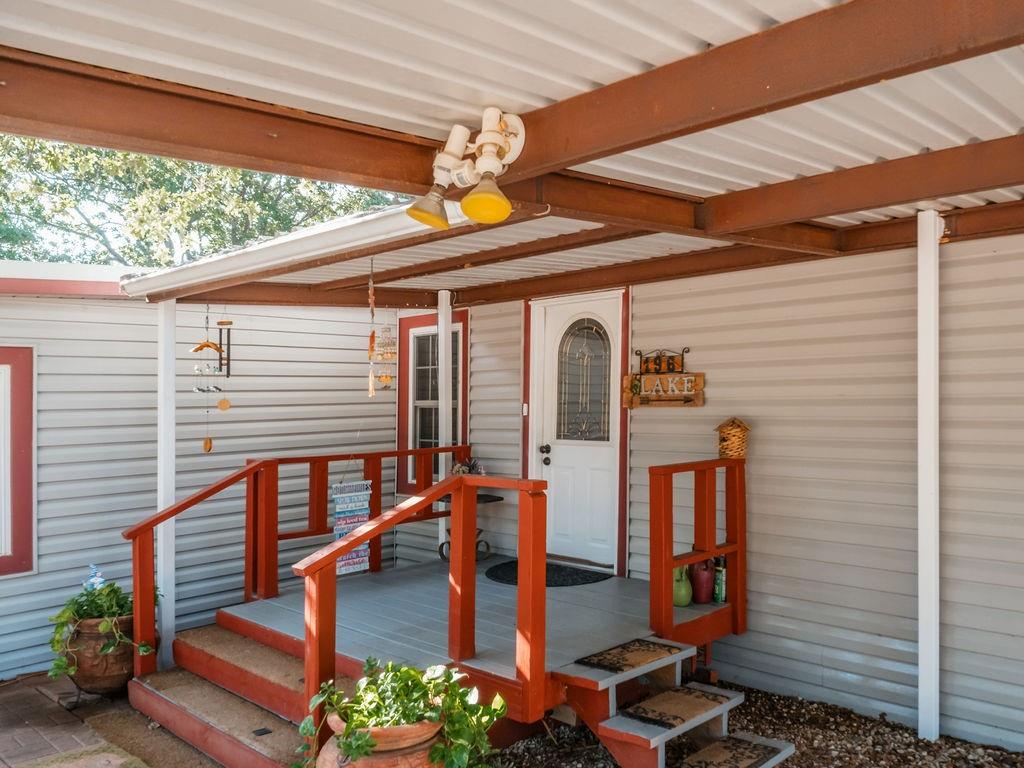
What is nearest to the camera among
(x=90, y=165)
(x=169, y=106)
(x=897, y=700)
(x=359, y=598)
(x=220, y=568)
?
(x=169, y=106)

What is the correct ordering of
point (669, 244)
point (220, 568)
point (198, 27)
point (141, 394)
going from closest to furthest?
point (198, 27)
point (669, 244)
point (141, 394)
point (220, 568)

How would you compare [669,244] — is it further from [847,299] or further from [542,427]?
[542,427]

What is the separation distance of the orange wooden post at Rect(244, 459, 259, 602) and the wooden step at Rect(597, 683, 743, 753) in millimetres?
3175

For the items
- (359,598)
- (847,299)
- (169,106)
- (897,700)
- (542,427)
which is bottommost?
(897,700)

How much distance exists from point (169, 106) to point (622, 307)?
4.00 m

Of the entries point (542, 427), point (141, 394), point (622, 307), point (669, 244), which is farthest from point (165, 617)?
point (669, 244)

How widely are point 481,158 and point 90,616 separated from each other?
4.50 meters

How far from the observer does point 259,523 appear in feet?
18.8

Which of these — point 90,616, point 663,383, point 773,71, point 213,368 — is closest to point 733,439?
point 663,383

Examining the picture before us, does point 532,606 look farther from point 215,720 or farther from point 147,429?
point 147,429

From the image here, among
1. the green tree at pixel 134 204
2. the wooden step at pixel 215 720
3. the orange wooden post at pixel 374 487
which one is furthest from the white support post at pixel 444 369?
the green tree at pixel 134 204

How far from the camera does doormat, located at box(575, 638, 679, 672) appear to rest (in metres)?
3.88

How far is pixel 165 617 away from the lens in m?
5.66

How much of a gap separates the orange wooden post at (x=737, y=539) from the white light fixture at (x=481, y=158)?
9.90 feet
